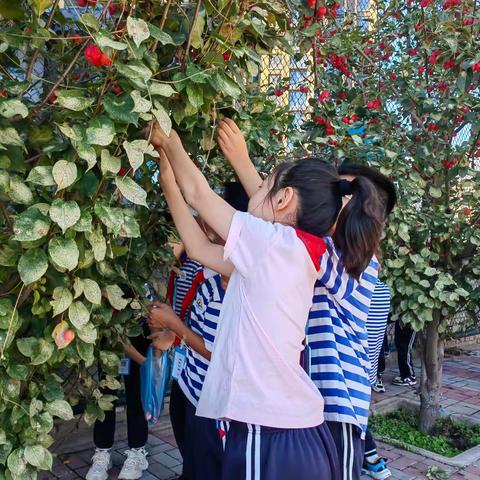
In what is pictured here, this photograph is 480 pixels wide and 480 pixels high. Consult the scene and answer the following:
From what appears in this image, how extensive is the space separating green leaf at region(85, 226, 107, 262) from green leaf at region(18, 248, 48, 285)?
11cm

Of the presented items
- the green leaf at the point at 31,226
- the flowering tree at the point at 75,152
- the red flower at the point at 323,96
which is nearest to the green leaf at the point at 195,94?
the flowering tree at the point at 75,152

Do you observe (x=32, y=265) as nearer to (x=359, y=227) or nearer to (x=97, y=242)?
(x=97, y=242)

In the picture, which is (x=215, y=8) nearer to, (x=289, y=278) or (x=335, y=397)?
(x=289, y=278)

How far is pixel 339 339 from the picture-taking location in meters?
1.79

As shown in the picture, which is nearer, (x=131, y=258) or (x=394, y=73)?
(x=131, y=258)

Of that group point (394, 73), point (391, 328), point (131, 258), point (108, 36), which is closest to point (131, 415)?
point (131, 258)

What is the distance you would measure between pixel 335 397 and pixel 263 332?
401 mm

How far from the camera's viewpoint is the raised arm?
1.83m

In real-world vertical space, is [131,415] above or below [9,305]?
below

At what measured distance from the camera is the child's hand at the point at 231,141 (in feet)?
5.96

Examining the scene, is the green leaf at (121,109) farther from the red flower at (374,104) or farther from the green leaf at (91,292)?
the red flower at (374,104)

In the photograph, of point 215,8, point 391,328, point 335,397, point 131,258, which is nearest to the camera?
point 215,8

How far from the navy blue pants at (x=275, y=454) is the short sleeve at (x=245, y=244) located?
1.51ft

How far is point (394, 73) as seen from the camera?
12.5 feet
